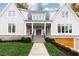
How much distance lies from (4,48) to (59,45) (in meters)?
0.90

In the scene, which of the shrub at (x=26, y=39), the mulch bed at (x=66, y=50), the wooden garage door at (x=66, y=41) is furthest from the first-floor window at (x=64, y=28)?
the shrub at (x=26, y=39)

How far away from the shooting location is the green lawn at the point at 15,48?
1126 cm

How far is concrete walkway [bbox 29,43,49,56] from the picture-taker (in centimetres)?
1127

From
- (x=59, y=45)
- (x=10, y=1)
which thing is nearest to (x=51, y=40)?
(x=59, y=45)

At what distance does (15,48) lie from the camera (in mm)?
11383

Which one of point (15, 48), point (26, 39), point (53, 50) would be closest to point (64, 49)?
point (53, 50)

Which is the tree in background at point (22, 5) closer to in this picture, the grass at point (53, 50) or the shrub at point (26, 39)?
the shrub at point (26, 39)

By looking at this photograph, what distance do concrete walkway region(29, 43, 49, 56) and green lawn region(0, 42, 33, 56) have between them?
0.07 meters

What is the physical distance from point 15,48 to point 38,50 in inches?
14.7

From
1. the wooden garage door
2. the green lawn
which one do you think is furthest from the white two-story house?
the green lawn

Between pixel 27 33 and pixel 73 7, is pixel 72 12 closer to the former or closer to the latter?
pixel 73 7

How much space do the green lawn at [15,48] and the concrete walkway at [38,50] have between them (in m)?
0.07

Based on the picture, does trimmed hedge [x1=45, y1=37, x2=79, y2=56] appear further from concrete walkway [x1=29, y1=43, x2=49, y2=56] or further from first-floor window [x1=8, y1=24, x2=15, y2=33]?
first-floor window [x1=8, y1=24, x2=15, y2=33]

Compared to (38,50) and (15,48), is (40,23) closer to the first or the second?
(38,50)
